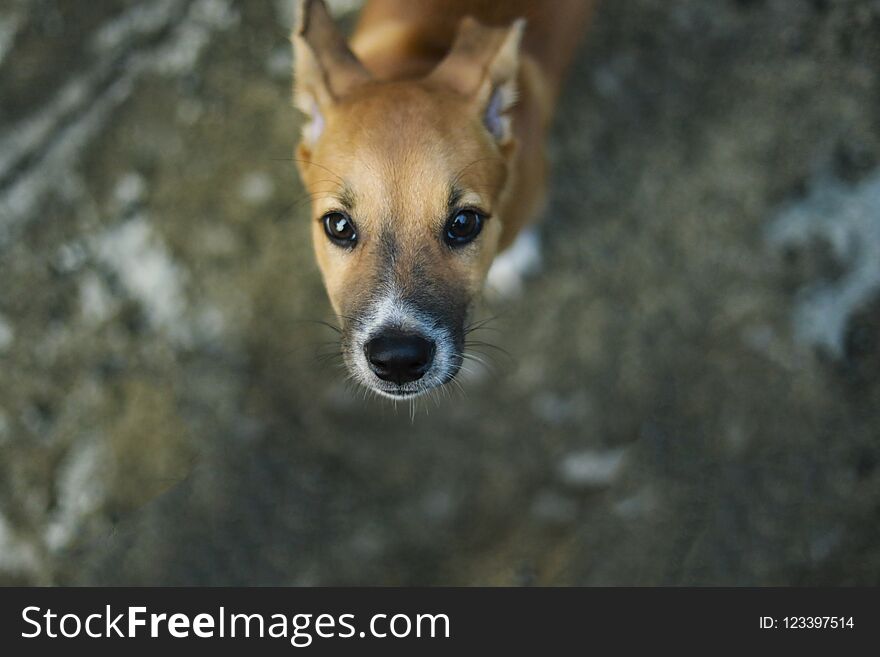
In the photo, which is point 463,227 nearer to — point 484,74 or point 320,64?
point 484,74

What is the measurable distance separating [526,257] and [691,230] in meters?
1.18

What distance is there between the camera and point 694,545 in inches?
189

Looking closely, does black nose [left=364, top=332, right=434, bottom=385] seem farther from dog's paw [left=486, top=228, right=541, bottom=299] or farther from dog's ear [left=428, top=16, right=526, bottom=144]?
dog's paw [left=486, top=228, right=541, bottom=299]

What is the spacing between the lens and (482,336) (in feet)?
16.2

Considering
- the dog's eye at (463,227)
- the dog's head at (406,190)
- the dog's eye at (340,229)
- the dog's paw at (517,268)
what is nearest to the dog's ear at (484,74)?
the dog's head at (406,190)

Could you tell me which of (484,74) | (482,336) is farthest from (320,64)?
(482,336)

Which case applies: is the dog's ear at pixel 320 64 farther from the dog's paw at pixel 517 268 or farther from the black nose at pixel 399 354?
the dog's paw at pixel 517 268

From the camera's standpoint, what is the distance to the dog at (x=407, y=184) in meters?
3.25

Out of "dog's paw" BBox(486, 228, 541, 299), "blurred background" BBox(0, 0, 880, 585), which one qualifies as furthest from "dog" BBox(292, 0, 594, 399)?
"blurred background" BBox(0, 0, 880, 585)

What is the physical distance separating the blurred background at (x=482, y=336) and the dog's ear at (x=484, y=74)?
153 cm

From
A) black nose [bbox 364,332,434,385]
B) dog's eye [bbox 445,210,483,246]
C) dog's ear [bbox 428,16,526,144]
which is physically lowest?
black nose [bbox 364,332,434,385]

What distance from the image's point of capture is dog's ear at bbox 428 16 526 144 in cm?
360

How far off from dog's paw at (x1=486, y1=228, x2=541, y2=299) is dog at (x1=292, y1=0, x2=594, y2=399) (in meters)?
0.94

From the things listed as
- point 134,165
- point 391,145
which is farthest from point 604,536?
point 134,165
